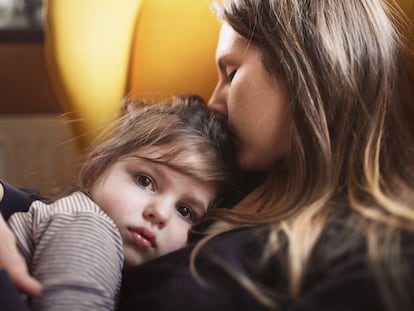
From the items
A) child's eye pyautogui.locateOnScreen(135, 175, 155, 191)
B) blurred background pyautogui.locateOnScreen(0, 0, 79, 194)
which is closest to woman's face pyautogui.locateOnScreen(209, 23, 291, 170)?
child's eye pyautogui.locateOnScreen(135, 175, 155, 191)

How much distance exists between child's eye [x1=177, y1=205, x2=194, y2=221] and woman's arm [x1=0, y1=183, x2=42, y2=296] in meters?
0.23

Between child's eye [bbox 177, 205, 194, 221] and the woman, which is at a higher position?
the woman

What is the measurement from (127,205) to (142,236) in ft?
0.14

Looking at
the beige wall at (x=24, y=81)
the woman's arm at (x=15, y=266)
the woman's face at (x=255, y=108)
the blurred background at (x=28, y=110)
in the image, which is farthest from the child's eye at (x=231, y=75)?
the beige wall at (x=24, y=81)

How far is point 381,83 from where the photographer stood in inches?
32.5

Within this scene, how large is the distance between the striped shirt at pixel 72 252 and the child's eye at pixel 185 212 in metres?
0.13

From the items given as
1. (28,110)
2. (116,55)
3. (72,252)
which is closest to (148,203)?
(72,252)

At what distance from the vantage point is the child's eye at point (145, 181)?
85cm

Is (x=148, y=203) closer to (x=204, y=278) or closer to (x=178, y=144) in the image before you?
(x=178, y=144)

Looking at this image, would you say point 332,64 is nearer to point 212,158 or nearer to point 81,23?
point 212,158

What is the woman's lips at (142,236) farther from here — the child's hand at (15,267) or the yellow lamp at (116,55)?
the yellow lamp at (116,55)

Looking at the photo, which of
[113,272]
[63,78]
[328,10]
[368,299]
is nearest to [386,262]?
[368,299]

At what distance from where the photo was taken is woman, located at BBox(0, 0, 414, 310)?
0.59 m

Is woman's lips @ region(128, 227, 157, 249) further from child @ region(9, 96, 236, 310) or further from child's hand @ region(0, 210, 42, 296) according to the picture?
child's hand @ region(0, 210, 42, 296)
